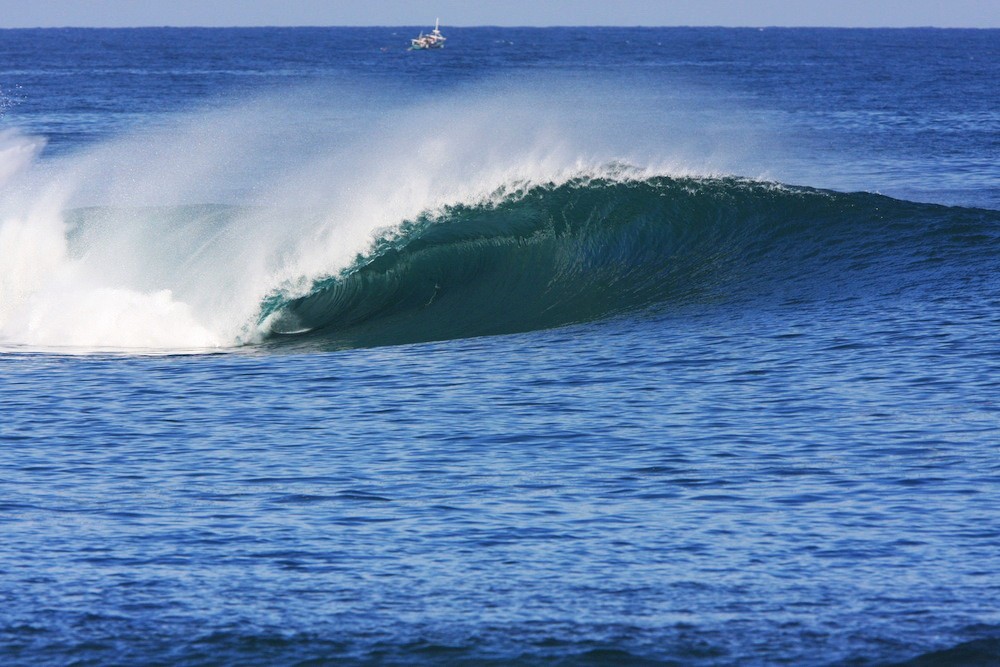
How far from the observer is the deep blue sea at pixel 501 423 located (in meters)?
7.33

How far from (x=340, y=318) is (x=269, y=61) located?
11248 centimetres

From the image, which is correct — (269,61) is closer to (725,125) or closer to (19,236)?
(725,125)

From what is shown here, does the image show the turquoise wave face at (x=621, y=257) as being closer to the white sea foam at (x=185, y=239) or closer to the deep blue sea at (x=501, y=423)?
the deep blue sea at (x=501, y=423)

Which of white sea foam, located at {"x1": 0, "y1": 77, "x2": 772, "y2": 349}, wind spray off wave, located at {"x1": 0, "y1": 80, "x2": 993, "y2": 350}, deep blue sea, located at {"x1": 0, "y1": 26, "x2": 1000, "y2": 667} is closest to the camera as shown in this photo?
deep blue sea, located at {"x1": 0, "y1": 26, "x2": 1000, "y2": 667}

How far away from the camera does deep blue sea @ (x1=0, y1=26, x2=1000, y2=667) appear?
7.33 meters

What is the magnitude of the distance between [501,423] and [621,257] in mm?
8038

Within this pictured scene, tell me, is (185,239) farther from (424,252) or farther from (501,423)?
(501,423)

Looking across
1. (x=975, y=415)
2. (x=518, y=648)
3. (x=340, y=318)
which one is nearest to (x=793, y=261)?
(x=340, y=318)

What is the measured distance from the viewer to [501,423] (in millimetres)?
11234

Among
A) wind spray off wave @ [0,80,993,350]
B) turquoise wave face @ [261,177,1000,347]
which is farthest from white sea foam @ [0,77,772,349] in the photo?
turquoise wave face @ [261,177,1000,347]

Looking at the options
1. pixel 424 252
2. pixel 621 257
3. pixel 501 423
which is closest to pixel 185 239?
pixel 424 252

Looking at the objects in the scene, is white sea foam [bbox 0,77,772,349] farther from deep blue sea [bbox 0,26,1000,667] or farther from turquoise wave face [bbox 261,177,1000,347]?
turquoise wave face [bbox 261,177,1000,347]

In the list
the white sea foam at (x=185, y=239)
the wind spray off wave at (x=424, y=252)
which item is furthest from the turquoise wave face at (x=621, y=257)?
the white sea foam at (x=185, y=239)

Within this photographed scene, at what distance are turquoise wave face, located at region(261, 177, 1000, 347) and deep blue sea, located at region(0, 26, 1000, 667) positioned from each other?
0.19 ft
